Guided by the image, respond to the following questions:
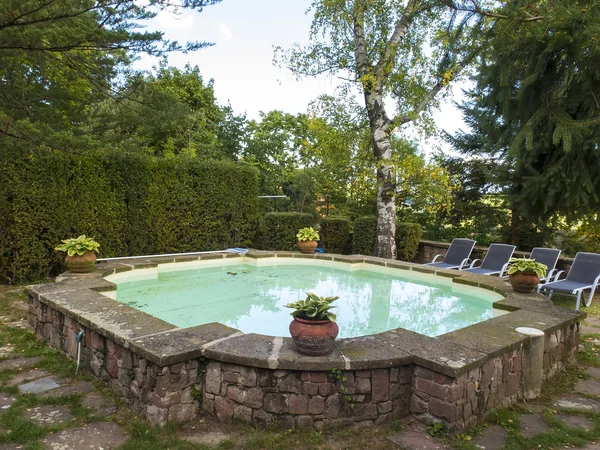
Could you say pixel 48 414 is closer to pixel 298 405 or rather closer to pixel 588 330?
pixel 298 405

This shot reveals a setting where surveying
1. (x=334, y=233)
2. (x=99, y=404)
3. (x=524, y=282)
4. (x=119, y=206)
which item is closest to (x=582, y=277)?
(x=524, y=282)

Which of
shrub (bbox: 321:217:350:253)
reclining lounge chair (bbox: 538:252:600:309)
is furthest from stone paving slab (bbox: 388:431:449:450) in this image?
shrub (bbox: 321:217:350:253)

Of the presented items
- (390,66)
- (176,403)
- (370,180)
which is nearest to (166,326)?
(176,403)

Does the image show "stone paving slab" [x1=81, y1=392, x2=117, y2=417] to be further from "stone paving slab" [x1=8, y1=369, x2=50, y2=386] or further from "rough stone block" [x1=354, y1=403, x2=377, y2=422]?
"rough stone block" [x1=354, y1=403, x2=377, y2=422]

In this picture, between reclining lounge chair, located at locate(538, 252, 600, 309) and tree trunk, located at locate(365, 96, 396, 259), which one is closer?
reclining lounge chair, located at locate(538, 252, 600, 309)

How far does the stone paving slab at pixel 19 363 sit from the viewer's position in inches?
139

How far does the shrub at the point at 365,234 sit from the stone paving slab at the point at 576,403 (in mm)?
Answer: 7156

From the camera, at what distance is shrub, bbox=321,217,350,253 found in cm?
1089

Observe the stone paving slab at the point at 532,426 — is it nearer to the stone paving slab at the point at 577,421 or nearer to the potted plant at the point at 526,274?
the stone paving slab at the point at 577,421

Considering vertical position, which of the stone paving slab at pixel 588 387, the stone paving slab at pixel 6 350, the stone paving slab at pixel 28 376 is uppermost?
the stone paving slab at pixel 588 387

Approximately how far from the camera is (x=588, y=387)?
139 inches

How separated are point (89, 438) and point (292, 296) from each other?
12.5 ft

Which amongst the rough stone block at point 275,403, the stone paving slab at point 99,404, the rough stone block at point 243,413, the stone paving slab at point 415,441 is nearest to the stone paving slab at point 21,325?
the stone paving slab at point 99,404

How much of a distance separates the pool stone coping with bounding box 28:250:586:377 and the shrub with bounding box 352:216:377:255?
618 cm
